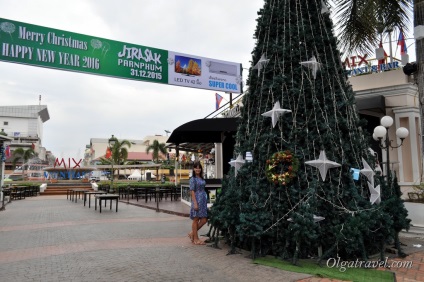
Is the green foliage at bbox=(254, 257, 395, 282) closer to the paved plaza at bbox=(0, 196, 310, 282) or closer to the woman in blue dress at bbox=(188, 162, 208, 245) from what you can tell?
the paved plaza at bbox=(0, 196, 310, 282)

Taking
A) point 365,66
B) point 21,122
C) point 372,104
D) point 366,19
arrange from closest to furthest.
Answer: point 366,19 < point 372,104 < point 365,66 < point 21,122

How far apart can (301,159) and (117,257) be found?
138 inches

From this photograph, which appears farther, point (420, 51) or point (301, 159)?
point (420, 51)

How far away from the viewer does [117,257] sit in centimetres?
579

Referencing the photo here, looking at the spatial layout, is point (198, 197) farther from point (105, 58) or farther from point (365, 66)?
point (365, 66)

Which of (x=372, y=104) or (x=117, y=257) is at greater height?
(x=372, y=104)

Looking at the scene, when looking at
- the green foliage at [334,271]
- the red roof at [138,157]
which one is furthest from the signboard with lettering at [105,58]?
the red roof at [138,157]

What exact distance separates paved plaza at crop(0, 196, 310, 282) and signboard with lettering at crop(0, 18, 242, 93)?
183 inches

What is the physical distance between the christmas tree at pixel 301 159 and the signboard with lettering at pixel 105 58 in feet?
16.4

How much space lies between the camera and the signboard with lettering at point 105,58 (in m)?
9.28

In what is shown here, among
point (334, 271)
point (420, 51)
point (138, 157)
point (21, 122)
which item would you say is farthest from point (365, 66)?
point (21, 122)

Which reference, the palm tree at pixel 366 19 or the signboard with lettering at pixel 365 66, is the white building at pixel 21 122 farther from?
the palm tree at pixel 366 19

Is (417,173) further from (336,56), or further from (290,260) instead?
(290,260)

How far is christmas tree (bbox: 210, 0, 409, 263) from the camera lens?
539 centimetres
